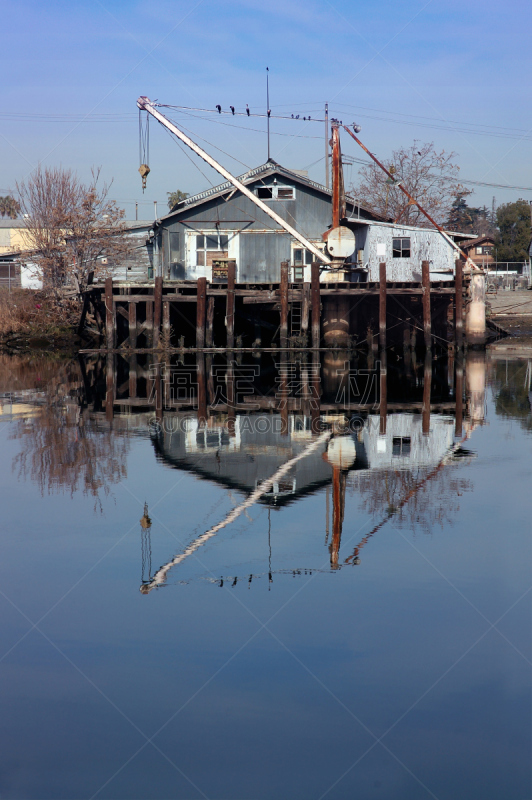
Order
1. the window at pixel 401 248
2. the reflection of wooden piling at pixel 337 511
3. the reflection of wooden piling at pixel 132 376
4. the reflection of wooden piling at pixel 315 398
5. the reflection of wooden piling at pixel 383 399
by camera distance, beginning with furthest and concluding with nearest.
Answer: the window at pixel 401 248 → the reflection of wooden piling at pixel 132 376 → the reflection of wooden piling at pixel 315 398 → the reflection of wooden piling at pixel 383 399 → the reflection of wooden piling at pixel 337 511

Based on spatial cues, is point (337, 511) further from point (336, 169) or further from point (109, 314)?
point (336, 169)

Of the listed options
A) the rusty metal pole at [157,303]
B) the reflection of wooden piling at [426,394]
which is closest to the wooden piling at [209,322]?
the rusty metal pole at [157,303]

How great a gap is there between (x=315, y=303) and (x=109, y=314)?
7.85 meters

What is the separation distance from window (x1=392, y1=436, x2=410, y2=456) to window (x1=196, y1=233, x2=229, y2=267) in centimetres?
2581

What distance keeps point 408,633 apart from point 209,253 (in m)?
33.5

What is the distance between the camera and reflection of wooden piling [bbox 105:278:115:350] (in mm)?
29703

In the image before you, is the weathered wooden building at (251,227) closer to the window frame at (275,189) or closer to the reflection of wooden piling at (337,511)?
the window frame at (275,189)

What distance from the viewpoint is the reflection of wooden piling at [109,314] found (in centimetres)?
2970

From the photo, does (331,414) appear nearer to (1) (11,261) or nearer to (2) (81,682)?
(2) (81,682)

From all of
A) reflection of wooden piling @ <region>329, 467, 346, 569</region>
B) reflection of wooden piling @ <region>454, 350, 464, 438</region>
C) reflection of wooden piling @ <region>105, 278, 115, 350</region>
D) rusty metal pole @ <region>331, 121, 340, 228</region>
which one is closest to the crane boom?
rusty metal pole @ <region>331, 121, 340, 228</region>

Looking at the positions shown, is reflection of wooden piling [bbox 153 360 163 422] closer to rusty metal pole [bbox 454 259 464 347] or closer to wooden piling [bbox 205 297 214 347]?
wooden piling [bbox 205 297 214 347]

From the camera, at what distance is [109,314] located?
2994 centimetres

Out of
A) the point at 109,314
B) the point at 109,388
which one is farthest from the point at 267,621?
the point at 109,314

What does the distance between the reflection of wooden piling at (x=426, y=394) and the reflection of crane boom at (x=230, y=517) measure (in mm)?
2546
